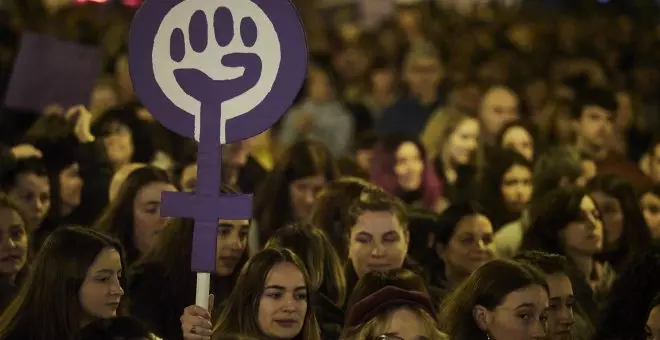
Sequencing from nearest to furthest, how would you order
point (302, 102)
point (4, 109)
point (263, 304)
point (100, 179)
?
point (263, 304), point (100, 179), point (4, 109), point (302, 102)

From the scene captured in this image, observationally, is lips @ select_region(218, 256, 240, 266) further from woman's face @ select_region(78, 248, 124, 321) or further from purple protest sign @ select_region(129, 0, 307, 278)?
purple protest sign @ select_region(129, 0, 307, 278)

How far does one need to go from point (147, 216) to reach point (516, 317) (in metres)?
2.75

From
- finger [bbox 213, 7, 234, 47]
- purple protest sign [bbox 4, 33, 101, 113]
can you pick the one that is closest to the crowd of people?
purple protest sign [bbox 4, 33, 101, 113]

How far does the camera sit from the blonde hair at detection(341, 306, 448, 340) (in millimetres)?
8188

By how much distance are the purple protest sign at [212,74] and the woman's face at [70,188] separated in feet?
12.2

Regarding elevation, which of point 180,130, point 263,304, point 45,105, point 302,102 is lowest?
point 263,304

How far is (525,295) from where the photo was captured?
28.3ft

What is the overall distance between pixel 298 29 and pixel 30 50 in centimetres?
585

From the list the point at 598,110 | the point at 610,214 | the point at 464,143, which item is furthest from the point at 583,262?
the point at 598,110

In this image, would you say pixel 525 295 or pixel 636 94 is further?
pixel 636 94

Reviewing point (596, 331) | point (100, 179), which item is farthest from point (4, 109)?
point (596, 331)

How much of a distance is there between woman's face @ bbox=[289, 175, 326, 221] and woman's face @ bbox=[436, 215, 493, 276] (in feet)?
4.63

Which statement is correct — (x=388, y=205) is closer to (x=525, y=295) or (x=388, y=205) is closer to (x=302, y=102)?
(x=525, y=295)

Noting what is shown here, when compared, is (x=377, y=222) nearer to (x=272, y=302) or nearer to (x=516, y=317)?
(x=516, y=317)
